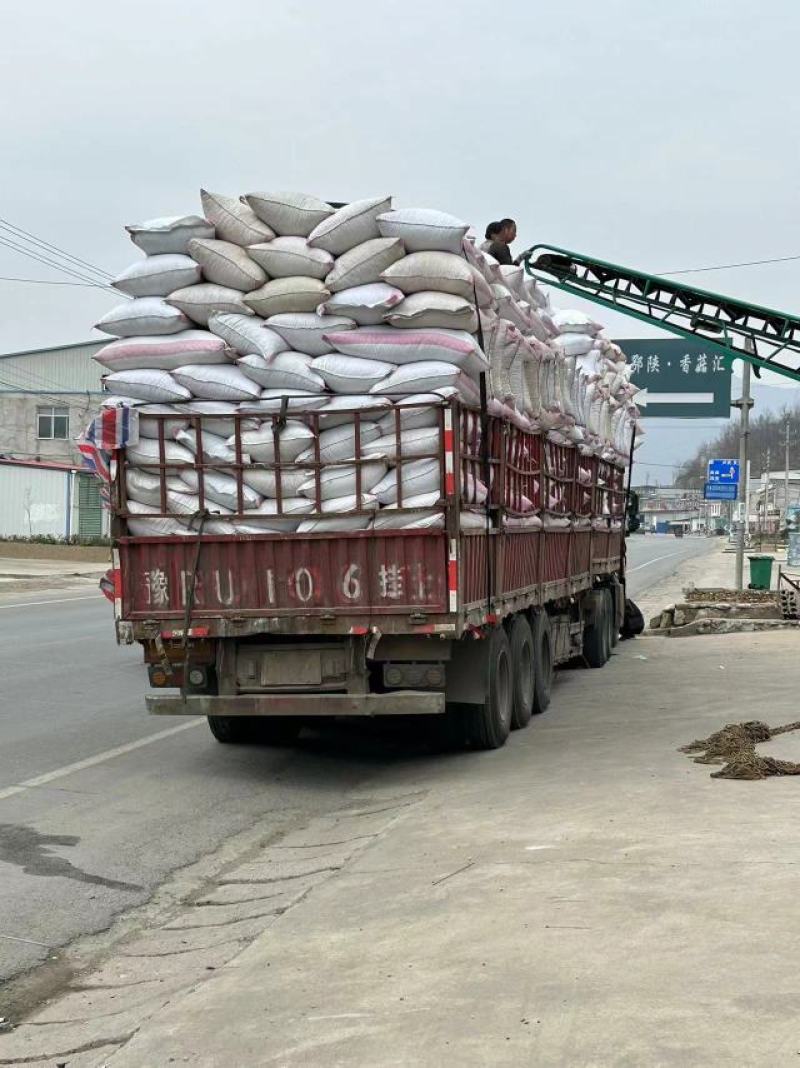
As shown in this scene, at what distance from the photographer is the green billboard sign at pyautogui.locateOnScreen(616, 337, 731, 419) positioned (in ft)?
135

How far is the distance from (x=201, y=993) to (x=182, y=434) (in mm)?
4892

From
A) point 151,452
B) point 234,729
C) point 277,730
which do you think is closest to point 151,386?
point 151,452

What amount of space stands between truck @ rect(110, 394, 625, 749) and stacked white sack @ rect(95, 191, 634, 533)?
0.27 ft

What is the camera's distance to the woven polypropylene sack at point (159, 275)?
8.96m

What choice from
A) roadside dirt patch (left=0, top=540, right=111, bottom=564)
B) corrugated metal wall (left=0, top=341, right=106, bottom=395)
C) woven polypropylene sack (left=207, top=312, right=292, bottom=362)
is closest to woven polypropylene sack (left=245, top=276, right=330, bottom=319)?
woven polypropylene sack (left=207, top=312, right=292, bottom=362)

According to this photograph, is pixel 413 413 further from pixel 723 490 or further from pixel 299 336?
pixel 723 490

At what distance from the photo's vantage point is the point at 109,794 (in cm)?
854

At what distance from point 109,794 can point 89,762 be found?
1.04m

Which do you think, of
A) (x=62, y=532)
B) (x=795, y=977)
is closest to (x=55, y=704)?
(x=795, y=977)

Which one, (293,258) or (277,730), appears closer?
(293,258)

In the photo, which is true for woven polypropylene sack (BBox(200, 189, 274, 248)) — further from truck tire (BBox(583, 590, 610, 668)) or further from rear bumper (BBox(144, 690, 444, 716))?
truck tire (BBox(583, 590, 610, 668))

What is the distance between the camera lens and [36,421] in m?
66.6

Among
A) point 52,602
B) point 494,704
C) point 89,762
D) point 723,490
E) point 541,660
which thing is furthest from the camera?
point 723,490

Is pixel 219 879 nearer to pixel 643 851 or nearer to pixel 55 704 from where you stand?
pixel 643 851
